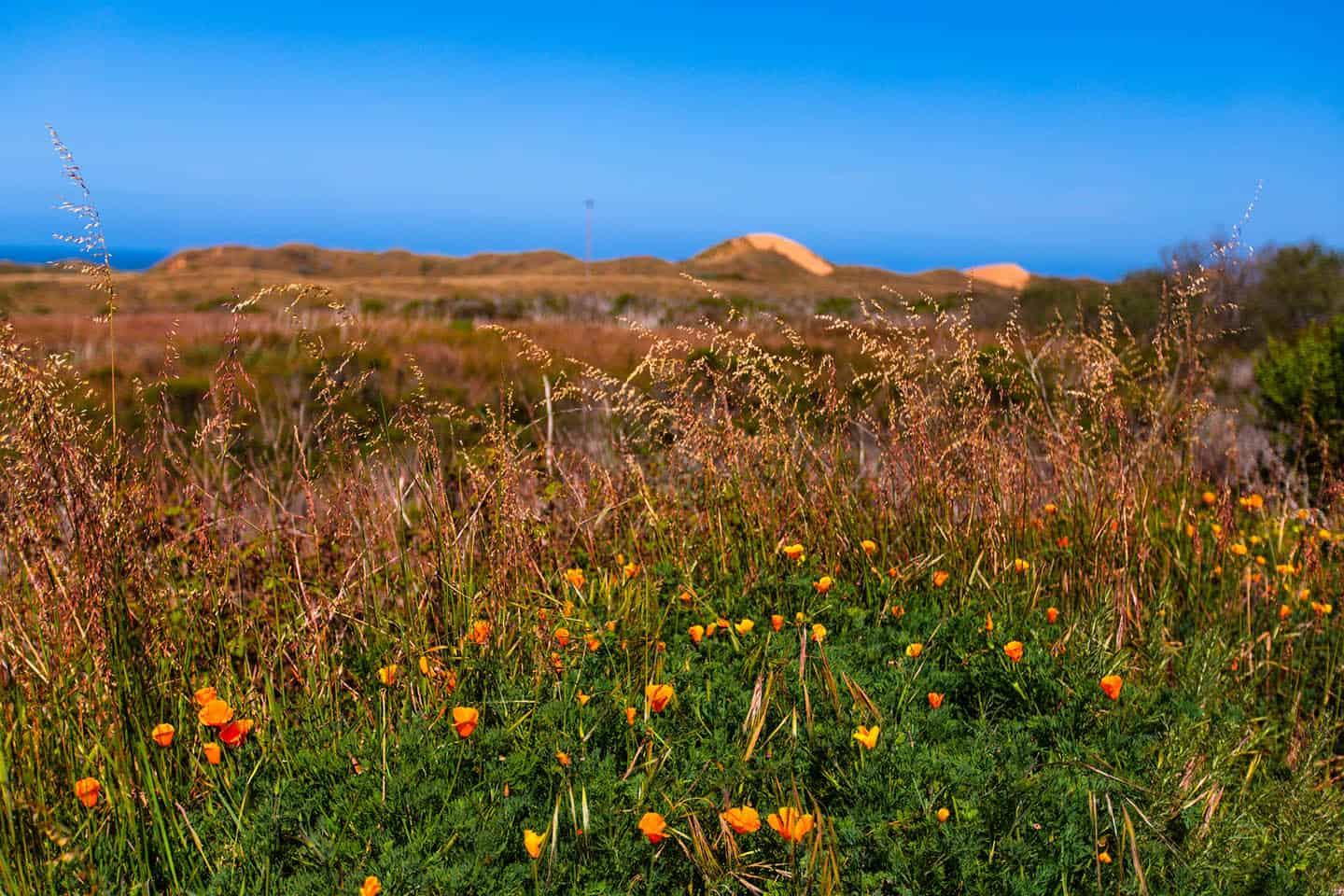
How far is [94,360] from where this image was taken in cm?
1479

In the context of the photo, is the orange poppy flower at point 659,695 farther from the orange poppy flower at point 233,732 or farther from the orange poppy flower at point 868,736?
the orange poppy flower at point 233,732

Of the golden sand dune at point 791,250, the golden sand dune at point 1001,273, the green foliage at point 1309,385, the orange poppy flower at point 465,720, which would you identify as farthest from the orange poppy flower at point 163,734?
the golden sand dune at point 791,250

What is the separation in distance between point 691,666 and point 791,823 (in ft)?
3.03

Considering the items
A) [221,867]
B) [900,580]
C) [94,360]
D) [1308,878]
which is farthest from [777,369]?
[94,360]

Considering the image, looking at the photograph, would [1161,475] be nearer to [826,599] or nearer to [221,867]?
[826,599]

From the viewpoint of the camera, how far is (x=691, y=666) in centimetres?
267

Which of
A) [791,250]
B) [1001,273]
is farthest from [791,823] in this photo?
[791,250]

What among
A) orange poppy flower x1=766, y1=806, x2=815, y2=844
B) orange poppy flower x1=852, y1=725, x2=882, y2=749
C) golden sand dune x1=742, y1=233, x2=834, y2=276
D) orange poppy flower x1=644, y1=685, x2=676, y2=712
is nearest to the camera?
orange poppy flower x1=766, y1=806, x2=815, y2=844

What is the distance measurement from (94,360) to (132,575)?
14.5 m

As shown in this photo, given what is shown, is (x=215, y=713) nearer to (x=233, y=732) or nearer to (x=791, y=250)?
(x=233, y=732)

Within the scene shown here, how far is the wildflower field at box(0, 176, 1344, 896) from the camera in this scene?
196cm

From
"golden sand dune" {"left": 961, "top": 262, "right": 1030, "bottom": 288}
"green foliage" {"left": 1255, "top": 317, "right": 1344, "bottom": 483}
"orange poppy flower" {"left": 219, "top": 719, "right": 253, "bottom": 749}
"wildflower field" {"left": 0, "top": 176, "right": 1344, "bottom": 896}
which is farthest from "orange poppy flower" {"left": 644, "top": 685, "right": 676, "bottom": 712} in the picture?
"golden sand dune" {"left": 961, "top": 262, "right": 1030, "bottom": 288}

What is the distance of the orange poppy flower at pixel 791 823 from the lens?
1756 millimetres

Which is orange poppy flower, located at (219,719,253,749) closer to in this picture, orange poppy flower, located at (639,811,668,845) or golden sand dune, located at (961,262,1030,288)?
orange poppy flower, located at (639,811,668,845)
